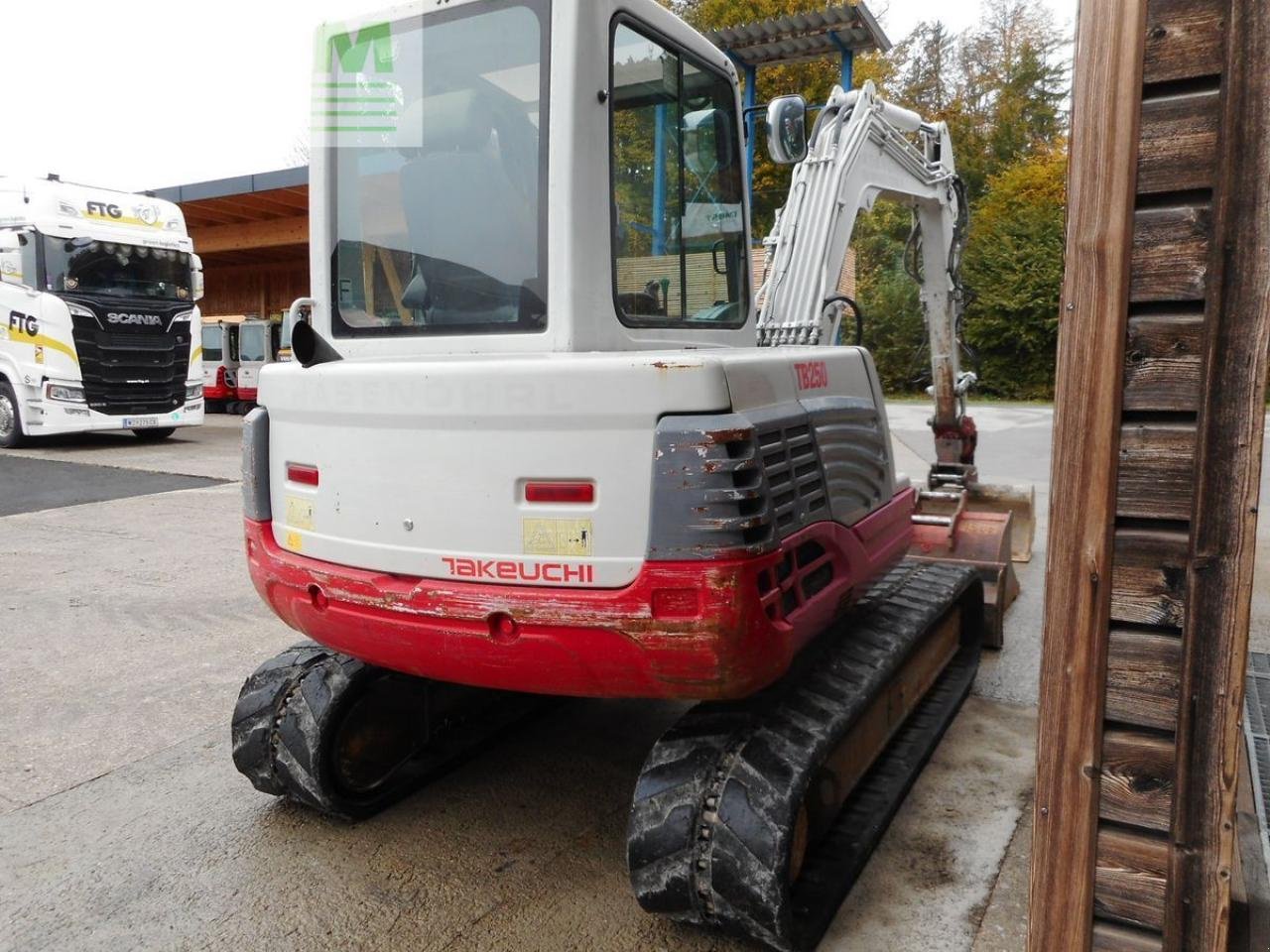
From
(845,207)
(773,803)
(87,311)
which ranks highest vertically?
(845,207)

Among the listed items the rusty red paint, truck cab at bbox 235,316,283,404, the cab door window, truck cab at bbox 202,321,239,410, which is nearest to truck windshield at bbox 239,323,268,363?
truck cab at bbox 235,316,283,404

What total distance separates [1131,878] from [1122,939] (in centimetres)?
13

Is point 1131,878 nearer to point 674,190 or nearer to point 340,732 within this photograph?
point 674,190

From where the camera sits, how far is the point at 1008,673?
477 centimetres

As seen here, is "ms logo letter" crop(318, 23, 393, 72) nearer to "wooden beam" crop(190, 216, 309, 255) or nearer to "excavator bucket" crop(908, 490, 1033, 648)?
"excavator bucket" crop(908, 490, 1033, 648)

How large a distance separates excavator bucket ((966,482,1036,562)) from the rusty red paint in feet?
14.5

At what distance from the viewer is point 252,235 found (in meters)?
22.2

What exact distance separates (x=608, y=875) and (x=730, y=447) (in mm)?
1466

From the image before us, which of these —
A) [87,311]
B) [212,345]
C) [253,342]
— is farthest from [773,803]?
[212,345]

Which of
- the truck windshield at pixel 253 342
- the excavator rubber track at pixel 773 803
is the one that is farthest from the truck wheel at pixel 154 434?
the excavator rubber track at pixel 773 803

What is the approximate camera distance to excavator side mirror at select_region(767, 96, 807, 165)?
3.91 meters

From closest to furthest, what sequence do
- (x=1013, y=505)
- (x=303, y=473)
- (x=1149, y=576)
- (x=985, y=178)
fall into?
1. (x=1149, y=576)
2. (x=303, y=473)
3. (x=1013, y=505)
4. (x=985, y=178)

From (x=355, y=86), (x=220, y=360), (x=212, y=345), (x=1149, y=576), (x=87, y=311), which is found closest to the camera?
(x=1149, y=576)

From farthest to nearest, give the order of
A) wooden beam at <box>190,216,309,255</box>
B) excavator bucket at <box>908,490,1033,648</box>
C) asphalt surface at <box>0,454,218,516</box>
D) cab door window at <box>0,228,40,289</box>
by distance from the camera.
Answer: wooden beam at <box>190,216,309,255</box> < cab door window at <box>0,228,40,289</box> < asphalt surface at <box>0,454,218,516</box> < excavator bucket at <box>908,490,1033,648</box>
